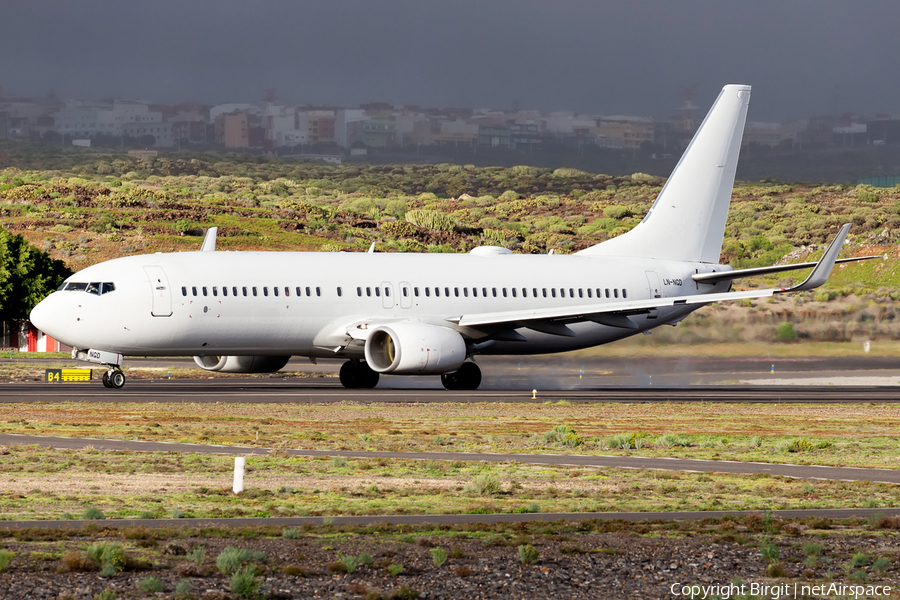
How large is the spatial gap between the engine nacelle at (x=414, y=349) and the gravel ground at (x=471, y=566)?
82.8ft

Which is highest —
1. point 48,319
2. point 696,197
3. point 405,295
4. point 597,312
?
point 696,197

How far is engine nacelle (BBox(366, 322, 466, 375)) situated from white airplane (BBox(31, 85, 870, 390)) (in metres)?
0.05

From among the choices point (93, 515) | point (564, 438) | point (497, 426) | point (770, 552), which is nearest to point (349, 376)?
point (497, 426)

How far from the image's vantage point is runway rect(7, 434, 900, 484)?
21672 mm

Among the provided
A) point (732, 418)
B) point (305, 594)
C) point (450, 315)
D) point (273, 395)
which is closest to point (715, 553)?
point (305, 594)

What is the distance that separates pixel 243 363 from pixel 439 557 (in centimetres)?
3227

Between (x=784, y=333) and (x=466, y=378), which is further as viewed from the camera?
(x=784, y=333)

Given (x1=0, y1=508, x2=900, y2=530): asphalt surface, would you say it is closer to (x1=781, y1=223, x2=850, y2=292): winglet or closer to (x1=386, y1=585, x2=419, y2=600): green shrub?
(x1=386, y1=585, x2=419, y2=600): green shrub

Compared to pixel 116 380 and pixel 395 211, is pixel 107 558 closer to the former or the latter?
pixel 116 380

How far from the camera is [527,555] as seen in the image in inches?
518

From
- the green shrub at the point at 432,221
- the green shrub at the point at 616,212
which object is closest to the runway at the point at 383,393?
the green shrub at the point at 432,221

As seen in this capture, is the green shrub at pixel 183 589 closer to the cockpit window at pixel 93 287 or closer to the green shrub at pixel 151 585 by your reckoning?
the green shrub at pixel 151 585

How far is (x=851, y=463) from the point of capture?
76.2 feet

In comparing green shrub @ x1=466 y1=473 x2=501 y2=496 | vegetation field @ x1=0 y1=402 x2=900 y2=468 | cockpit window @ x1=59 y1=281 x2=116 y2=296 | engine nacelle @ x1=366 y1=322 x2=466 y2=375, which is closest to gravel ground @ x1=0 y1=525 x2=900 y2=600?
green shrub @ x1=466 y1=473 x2=501 y2=496
